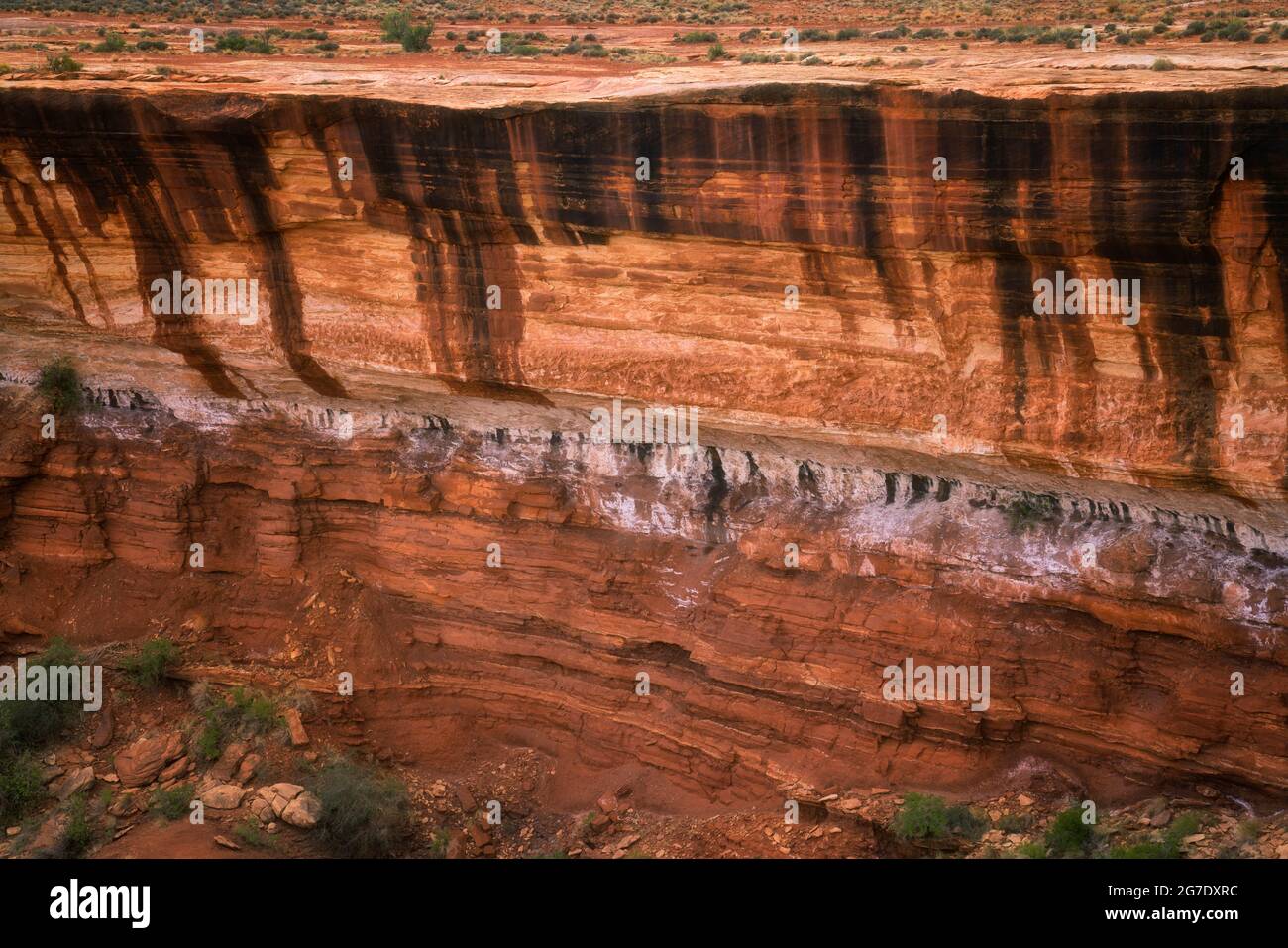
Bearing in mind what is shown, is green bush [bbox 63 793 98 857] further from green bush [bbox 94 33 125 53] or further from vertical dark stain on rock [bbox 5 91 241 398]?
green bush [bbox 94 33 125 53]

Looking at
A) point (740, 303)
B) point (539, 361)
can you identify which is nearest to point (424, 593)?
point (539, 361)

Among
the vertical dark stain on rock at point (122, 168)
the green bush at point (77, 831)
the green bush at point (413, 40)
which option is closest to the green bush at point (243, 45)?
the green bush at point (413, 40)

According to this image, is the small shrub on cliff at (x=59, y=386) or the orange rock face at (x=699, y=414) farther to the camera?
the small shrub on cliff at (x=59, y=386)

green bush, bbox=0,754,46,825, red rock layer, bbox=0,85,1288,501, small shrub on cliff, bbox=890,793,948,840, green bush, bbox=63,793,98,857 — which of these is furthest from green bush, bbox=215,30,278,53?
small shrub on cliff, bbox=890,793,948,840

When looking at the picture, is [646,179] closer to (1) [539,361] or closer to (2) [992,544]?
(1) [539,361]

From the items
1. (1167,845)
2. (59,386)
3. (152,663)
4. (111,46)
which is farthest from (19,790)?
(1167,845)

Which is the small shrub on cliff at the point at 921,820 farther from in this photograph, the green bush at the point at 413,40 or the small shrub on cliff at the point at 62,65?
the small shrub on cliff at the point at 62,65

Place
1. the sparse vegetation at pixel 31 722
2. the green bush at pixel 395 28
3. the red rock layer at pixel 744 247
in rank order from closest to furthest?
the red rock layer at pixel 744 247 < the sparse vegetation at pixel 31 722 < the green bush at pixel 395 28

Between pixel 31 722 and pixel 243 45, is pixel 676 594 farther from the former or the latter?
pixel 243 45
